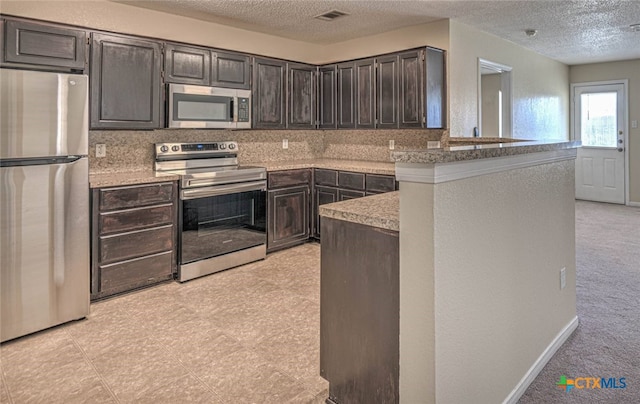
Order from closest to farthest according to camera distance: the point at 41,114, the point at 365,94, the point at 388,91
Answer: the point at 41,114 < the point at 388,91 < the point at 365,94

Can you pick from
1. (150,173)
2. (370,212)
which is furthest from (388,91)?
(370,212)

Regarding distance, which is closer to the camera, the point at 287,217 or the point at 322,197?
the point at 287,217

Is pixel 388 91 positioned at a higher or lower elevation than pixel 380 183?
Result: higher

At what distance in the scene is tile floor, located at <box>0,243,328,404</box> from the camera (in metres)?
2.08

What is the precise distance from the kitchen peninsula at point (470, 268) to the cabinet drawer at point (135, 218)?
6.95 feet

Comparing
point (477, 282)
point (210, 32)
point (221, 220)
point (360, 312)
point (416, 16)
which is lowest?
point (360, 312)

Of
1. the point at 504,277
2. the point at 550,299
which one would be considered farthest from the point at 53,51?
the point at 550,299

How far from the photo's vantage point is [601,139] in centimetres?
757

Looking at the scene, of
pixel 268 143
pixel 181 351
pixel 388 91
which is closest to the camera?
pixel 181 351

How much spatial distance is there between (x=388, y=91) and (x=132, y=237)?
2.93m

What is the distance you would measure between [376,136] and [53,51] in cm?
340

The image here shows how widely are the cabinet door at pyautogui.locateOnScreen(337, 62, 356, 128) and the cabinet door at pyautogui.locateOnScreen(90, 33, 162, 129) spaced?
211cm

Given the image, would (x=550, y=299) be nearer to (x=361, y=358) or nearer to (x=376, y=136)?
(x=361, y=358)

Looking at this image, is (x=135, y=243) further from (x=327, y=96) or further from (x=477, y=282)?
(x=327, y=96)
